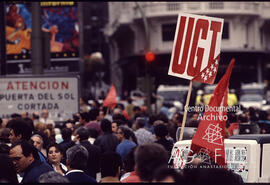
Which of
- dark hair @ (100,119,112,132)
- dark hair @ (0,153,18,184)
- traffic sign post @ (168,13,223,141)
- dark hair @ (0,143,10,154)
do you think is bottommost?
dark hair @ (100,119,112,132)

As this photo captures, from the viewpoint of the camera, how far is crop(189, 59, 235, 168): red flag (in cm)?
685

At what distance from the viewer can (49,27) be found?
86.9ft

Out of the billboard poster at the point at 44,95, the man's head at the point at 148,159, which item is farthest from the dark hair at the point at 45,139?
the man's head at the point at 148,159

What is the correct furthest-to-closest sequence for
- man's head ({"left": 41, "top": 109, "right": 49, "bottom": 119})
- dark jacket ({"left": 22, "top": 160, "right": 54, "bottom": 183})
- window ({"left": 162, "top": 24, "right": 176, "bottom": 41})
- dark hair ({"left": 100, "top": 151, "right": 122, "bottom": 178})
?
window ({"left": 162, "top": 24, "right": 176, "bottom": 41})
man's head ({"left": 41, "top": 109, "right": 49, "bottom": 119})
dark jacket ({"left": 22, "top": 160, "right": 54, "bottom": 183})
dark hair ({"left": 100, "top": 151, "right": 122, "bottom": 178})

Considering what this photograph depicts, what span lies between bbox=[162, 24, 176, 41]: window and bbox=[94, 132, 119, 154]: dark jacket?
3803 centimetres

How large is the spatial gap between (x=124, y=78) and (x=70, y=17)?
3271 cm

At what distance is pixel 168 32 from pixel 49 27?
78.5ft

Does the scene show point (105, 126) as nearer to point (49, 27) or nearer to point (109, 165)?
point (109, 165)

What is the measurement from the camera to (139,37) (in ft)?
170

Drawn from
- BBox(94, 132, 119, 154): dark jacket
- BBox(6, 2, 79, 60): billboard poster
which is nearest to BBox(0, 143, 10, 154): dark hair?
BBox(94, 132, 119, 154): dark jacket

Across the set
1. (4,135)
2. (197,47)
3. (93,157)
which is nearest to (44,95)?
(93,157)

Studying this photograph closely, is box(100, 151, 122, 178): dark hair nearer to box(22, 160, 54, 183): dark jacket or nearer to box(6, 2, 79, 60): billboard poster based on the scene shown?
box(22, 160, 54, 183): dark jacket

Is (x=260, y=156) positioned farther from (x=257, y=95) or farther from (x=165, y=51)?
(x=165, y=51)

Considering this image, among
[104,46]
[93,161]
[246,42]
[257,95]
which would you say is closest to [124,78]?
[246,42]
